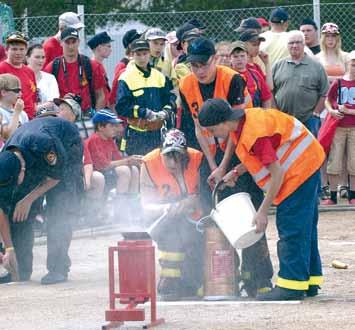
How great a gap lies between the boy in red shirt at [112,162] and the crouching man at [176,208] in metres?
3.94

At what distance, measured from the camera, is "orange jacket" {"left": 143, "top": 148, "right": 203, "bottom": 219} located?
35.2 feet

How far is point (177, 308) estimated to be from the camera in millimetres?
10086

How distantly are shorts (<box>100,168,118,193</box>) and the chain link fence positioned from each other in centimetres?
346

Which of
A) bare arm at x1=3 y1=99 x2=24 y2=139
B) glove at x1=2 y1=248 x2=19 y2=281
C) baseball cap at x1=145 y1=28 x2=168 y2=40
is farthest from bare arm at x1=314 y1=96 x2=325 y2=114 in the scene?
glove at x1=2 y1=248 x2=19 y2=281

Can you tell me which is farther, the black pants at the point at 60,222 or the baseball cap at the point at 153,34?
the baseball cap at the point at 153,34

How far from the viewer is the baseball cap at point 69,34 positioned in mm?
14752

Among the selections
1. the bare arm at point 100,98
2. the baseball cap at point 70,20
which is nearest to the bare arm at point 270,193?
the bare arm at point 100,98

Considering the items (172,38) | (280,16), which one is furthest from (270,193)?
(280,16)

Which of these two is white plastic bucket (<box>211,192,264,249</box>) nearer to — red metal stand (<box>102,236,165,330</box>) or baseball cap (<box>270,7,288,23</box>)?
red metal stand (<box>102,236,165,330</box>)

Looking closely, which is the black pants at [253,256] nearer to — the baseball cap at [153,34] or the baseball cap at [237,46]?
the baseball cap at [237,46]

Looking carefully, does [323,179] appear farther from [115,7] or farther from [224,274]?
[115,7]

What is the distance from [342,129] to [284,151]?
6.24 m

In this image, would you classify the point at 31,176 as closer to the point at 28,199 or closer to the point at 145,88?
the point at 28,199

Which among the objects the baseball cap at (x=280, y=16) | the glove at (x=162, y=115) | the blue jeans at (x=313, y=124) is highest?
the baseball cap at (x=280, y=16)
